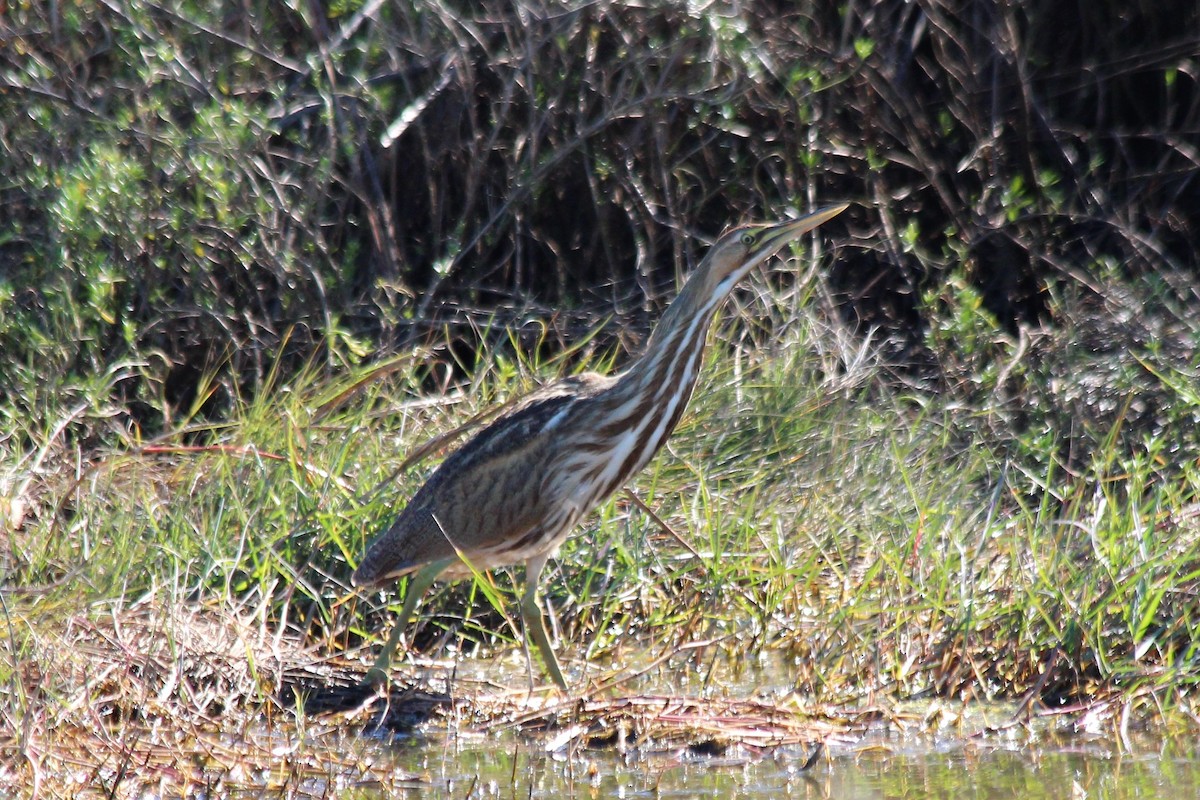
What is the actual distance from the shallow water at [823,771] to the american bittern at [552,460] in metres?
0.52

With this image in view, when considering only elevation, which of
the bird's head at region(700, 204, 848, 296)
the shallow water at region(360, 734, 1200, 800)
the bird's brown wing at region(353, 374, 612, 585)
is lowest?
the shallow water at region(360, 734, 1200, 800)

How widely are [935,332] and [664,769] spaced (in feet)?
9.23

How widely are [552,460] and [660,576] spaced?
0.55 m

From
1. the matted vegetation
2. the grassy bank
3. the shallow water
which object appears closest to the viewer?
the shallow water

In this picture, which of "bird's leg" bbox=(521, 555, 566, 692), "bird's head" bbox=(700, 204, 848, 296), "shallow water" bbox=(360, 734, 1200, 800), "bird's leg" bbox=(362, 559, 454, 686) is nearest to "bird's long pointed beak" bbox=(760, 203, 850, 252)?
"bird's head" bbox=(700, 204, 848, 296)

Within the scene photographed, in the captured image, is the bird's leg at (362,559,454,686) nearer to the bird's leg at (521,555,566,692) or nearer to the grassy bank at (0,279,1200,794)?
the grassy bank at (0,279,1200,794)

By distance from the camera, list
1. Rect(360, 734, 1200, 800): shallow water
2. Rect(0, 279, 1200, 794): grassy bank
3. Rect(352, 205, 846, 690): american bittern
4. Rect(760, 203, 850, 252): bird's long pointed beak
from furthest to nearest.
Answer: Rect(760, 203, 850, 252): bird's long pointed beak < Rect(352, 205, 846, 690): american bittern < Rect(0, 279, 1200, 794): grassy bank < Rect(360, 734, 1200, 800): shallow water

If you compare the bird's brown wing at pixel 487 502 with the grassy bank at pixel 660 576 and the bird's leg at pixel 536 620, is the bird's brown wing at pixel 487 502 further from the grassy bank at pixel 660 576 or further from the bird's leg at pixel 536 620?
the grassy bank at pixel 660 576

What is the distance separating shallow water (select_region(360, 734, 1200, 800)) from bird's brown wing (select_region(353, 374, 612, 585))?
0.59 metres

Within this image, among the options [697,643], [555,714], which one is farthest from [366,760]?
[697,643]

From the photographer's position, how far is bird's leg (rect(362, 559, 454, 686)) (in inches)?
176

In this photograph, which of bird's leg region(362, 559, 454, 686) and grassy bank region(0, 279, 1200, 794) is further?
bird's leg region(362, 559, 454, 686)

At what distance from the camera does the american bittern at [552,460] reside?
4.63 m

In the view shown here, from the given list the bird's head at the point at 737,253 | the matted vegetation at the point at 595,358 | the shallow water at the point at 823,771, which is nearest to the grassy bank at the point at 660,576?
the matted vegetation at the point at 595,358
